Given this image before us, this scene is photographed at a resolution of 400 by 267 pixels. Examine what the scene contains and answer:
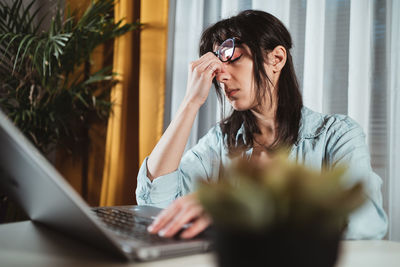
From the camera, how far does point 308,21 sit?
1.59 meters

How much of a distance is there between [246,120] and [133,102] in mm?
950

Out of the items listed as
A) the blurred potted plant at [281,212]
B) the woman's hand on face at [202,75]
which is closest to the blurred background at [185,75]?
the woman's hand on face at [202,75]

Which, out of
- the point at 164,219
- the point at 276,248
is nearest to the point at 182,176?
the point at 164,219

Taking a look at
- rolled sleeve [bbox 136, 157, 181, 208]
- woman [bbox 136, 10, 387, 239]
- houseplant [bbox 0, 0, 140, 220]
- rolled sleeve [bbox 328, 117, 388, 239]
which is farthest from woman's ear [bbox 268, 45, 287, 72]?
houseplant [bbox 0, 0, 140, 220]

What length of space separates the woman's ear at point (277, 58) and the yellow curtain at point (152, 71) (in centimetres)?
84

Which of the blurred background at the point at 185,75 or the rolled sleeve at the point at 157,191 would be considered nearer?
the rolled sleeve at the point at 157,191

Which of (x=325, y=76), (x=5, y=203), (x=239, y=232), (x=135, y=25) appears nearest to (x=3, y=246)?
(x=239, y=232)

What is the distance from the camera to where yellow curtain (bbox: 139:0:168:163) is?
198 centimetres

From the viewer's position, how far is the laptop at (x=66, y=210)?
41cm

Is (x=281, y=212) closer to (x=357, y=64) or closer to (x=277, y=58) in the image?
(x=277, y=58)

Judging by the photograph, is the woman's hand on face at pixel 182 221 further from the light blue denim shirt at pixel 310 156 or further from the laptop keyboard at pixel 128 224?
the light blue denim shirt at pixel 310 156

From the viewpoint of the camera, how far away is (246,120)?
4.60 feet

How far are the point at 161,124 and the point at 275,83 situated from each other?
81cm

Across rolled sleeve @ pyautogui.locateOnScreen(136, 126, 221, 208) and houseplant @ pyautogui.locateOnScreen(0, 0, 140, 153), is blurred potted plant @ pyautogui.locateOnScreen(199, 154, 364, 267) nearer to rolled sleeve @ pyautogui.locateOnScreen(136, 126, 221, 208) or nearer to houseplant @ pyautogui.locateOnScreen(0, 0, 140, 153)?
rolled sleeve @ pyautogui.locateOnScreen(136, 126, 221, 208)
